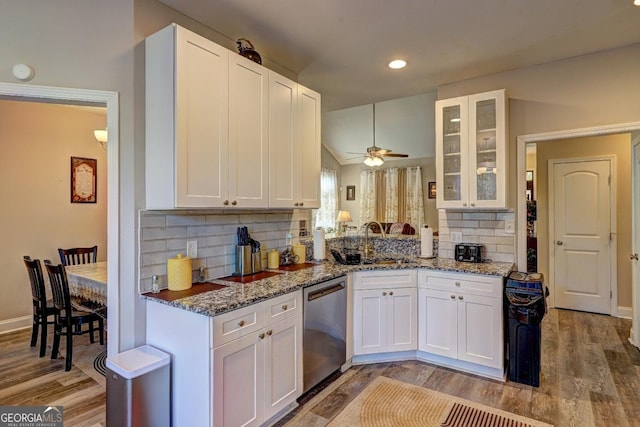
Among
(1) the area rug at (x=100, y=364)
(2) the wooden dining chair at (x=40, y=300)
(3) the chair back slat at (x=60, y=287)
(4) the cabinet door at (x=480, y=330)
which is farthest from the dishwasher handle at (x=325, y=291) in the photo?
(2) the wooden dining chair at (x=40, y=300)

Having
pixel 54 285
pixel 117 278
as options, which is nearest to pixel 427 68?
pixel 117 278

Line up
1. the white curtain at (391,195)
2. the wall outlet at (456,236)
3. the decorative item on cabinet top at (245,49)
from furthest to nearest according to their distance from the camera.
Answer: the white curtain at (391,195) → the wall outlet at (456,236) → the decorative item on cabinet top at (245,49)

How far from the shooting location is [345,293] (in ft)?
9.67

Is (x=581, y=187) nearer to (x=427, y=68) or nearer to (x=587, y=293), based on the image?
(x=587, y=293)

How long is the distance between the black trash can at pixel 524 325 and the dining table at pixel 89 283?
10.9ft

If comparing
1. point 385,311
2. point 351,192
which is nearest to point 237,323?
point 385,311

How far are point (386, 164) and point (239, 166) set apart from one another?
7.76m

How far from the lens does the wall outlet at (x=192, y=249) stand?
249 cm

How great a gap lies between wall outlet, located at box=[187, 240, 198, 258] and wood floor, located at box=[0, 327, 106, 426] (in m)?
1.19

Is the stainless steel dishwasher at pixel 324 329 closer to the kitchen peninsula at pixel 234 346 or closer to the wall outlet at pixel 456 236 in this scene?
the kitchen peninsula at pixel 234 346

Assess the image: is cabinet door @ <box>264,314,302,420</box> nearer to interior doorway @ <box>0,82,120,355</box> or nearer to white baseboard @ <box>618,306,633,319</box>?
interior doorway @ <box>0,82,120,355</box>

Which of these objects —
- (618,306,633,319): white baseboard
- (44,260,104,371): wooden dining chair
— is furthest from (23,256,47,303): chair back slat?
(618,306,633,319): white baseboard

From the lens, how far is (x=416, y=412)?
241 centimetres

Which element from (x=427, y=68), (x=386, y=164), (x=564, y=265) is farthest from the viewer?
(x=386, y=164)
